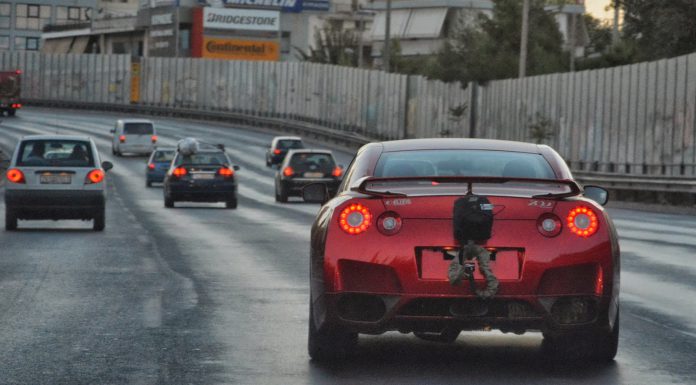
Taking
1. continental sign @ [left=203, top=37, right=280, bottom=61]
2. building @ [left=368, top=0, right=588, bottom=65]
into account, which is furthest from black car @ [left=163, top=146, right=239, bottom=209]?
continental sign @ [left=203, top=37, right=280, bottom=61]

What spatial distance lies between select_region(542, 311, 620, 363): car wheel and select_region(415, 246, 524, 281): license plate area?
72cm

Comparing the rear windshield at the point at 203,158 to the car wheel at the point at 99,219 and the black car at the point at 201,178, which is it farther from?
the car wheel at the point at 99,219

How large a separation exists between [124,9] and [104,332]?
19014cm

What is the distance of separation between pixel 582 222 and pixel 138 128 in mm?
67402

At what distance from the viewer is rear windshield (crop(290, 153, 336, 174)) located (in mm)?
45688

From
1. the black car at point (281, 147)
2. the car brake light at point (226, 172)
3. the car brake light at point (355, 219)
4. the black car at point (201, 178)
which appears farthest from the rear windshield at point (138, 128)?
the car brake light at point (355, 219)

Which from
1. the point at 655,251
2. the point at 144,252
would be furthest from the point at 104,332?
the point at 655,251

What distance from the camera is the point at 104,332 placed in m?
11.6

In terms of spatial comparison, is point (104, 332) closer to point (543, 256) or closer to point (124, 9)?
point (543, 256)

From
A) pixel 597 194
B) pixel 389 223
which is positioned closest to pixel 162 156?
pixel 597 194

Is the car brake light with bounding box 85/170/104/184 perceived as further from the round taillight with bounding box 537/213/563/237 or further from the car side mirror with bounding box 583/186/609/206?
the round taillight with bounding box 537/213/563/237

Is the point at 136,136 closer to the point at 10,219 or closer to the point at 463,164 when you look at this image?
the point at 10,219

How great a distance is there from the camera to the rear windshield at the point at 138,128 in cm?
7575

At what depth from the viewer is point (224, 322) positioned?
40.5 ft
